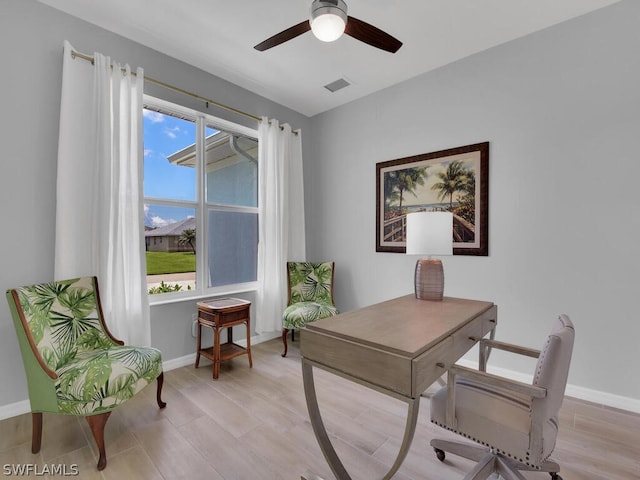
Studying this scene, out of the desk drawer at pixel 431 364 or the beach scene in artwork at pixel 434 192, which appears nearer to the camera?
the desk drawer at pixel 431 364

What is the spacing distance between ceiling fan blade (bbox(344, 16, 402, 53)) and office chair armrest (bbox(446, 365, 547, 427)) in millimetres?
1890

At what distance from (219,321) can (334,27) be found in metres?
2.36

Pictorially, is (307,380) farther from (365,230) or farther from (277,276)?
(365,230)

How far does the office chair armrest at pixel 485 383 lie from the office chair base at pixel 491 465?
30 centimetres

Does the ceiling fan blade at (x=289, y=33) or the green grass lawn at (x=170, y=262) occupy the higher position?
A: the ceiling fan blade at (x=289, y=33)

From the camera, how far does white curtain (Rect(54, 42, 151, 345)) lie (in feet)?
7.14

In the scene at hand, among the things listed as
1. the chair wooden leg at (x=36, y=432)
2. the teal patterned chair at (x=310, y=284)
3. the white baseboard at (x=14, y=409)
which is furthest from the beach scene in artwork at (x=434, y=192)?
the white baseboard at (x=14, y=409)

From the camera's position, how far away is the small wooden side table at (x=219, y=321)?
2.64 m

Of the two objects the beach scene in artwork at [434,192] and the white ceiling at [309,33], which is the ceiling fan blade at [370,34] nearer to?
the white ceiling at [309,33]

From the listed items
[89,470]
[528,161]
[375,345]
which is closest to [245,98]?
[528,161]

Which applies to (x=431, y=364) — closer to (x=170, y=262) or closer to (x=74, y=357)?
(x=74, y=357)

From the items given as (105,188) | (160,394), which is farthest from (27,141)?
(160,394)

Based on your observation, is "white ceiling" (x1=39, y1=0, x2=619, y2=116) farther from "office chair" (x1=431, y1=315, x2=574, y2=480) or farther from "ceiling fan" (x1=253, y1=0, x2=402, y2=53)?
"office chair" (x1=431, y1=315, x2=574, y2=480)

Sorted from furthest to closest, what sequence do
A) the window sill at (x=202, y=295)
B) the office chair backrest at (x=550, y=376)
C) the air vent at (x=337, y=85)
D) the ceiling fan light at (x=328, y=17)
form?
1. the air vent at (x=337, y=85)
2. the window sill at (x=202, y=295)
3. the ceiling fan light at (x=328, y=17)
4. the office chair backrest at (x=550, y=376)
